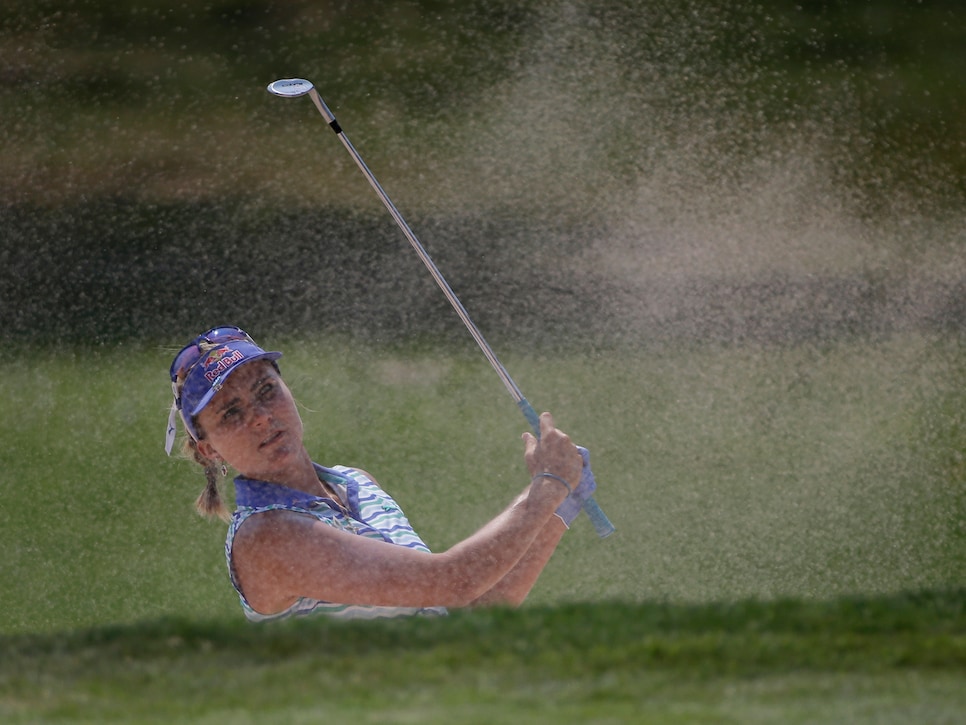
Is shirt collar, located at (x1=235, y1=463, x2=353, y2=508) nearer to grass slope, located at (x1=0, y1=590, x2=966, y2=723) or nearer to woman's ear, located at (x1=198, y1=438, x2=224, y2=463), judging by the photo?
woman's ear, located at (x1=198, y1=438, x2=224, y2=463)

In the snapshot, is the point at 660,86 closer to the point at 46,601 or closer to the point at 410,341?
the point at 410,341

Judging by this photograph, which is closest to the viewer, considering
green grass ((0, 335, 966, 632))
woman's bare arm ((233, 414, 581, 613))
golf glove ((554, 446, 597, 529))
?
woman's bare arm ((233, 414, 581, 613))

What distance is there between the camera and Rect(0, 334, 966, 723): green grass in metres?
1.66

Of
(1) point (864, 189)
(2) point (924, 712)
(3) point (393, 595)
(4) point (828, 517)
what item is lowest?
(1) point (864, 189)

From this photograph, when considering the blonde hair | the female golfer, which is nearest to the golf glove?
the female golfer

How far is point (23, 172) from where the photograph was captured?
6477mm

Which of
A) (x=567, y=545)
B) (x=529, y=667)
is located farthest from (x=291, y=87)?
(x=567, y=545)

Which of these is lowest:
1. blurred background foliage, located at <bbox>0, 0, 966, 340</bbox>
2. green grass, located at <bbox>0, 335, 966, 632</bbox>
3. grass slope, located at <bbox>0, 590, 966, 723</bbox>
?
blurred background foliage, located at <bbox>0, 0, 966, 340</bbox>

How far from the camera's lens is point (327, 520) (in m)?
2.46

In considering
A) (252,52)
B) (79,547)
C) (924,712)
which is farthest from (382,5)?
(924,712)

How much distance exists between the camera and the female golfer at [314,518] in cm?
229

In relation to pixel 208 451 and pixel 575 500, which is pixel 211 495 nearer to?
pixel 208 451

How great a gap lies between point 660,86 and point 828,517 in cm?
316

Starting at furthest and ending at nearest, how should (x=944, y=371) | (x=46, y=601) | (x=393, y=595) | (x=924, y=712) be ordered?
1. (x=944, y=371)
2. (x=46, y=601)
3. (x=393, y=595)
4. (x=924, y=712)
